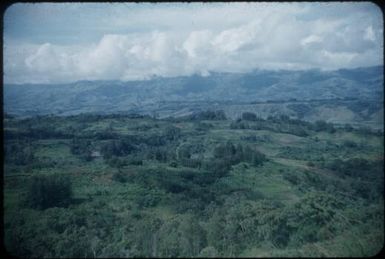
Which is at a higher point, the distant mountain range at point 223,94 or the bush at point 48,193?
the bush at point 48,193

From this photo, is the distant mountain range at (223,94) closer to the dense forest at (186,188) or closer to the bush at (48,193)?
the dense forest at (186,188)

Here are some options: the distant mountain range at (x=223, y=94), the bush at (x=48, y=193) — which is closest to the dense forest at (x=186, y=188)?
the bush at (x=48, y=193)

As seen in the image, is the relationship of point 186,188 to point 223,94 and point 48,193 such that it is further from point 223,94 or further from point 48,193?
point 223,94

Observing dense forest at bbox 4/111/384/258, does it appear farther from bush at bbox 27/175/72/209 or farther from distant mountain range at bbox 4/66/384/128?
distant mountain range at bbox 4/66/384/128

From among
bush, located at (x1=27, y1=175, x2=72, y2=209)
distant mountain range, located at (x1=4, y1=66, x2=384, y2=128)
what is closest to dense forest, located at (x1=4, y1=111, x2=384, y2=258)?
bush, located at (x1=27, y1=175, x2=72, y2=209)

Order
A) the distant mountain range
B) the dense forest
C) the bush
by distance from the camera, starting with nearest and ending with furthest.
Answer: the dense forest < the bush < the distant mountain range

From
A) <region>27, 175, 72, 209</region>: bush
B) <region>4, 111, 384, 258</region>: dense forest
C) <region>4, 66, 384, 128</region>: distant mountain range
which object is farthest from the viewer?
<region>4, 66, 384, 128</region>: distant mountain range
